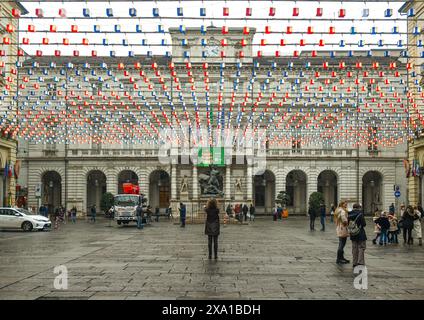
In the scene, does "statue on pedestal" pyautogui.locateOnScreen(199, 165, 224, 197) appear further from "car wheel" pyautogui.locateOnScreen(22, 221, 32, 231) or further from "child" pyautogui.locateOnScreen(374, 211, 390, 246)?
"child" pyautogui.locateOnScreen(374, 211, 390, 246)

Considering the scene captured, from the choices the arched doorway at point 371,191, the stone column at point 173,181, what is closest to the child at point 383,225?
the stone column at point 173,181

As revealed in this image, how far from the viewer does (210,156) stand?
6384 cm

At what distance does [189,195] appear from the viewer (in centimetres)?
6944

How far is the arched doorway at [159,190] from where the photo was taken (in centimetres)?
7338

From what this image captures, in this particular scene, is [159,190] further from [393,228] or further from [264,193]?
[393,228]

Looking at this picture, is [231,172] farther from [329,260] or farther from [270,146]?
[329,260]

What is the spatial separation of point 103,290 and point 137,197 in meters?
33.7

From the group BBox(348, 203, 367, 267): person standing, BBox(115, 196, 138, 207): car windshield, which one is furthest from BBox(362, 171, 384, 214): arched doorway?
BBox(348, 203, 367, 267): person standing

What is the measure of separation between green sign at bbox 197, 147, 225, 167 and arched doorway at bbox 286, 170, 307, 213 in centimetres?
1166

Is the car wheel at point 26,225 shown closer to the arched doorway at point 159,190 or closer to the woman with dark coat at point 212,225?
the woman with dark coat at point 212,225

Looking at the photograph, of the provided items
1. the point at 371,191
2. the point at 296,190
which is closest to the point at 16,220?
the point at 296,190

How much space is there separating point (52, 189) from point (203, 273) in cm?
6082

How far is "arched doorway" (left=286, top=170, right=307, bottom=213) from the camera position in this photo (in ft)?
241
